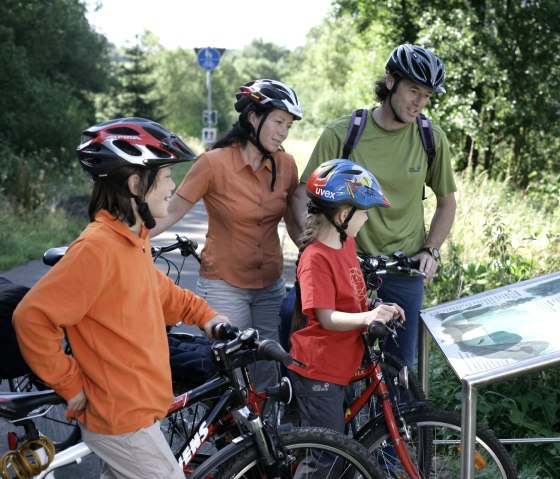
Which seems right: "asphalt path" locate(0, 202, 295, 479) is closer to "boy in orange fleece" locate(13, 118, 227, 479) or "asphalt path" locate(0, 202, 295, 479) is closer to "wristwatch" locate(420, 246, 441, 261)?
"boy in orange fleece" locate(13, 118, 227, 479)

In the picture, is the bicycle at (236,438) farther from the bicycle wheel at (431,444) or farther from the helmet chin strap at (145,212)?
the helmet chin strap at (145,212)

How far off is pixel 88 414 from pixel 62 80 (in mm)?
31169

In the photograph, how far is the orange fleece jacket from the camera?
8.37 ft

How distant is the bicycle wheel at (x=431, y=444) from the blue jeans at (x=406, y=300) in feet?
1.75

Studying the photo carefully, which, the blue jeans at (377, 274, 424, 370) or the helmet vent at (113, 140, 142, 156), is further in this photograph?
the blue jeans at (377, 274, 424, 370)

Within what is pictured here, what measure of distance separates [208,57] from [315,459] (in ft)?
68.6

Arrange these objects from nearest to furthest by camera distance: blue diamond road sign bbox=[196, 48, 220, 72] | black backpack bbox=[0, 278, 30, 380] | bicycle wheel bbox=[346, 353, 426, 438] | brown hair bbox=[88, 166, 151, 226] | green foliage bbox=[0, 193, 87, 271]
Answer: brown hair bbox=[88, 166, 151, 226], black backpack bbox=[0, 278, 30, 380], bicycle wheel bbox=[346, 353, 426, 438], green foliage bbox=[0, 193, 87, 271], blue diamond road sign bbox=[196, 48, 220, 72]

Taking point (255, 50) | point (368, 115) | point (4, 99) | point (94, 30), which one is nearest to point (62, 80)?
point (94, 30)

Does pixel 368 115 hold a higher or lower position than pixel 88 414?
higher

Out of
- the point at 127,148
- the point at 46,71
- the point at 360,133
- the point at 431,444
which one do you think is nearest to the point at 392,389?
the point at 431,444

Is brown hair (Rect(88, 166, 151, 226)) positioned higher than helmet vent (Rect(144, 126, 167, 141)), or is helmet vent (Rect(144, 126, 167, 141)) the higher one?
helmet vent (Rect(144, 126, 167, 141))

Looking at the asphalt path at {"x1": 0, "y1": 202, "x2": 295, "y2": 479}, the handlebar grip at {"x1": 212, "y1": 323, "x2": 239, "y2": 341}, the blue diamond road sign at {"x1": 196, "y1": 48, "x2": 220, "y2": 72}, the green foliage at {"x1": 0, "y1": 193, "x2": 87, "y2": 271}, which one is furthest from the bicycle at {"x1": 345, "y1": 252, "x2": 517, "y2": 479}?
the blue diamond road sign at {"x1": 196, "y1": 48, "x2": 220, "y2": 72}

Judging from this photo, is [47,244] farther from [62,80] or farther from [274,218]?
[62,80]

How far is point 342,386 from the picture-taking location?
11.8ft
